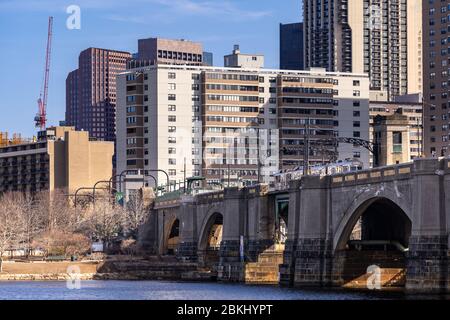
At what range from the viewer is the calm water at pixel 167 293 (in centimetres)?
10699

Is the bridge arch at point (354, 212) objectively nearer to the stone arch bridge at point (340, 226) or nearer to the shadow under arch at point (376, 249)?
the shadow under arch at point (376, 249)

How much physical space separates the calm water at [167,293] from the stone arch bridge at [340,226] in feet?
15.0

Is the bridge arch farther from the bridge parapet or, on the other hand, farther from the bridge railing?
the bridge railing

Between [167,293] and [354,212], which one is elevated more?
[354,212]

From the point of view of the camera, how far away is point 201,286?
138 meters

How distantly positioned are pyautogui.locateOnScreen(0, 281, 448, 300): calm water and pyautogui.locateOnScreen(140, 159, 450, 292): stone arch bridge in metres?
4.56

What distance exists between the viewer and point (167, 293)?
120500 mm

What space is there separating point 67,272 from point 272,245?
32.4 meters

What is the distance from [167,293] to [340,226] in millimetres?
19723

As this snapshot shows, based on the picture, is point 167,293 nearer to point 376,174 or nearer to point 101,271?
point 376,174
